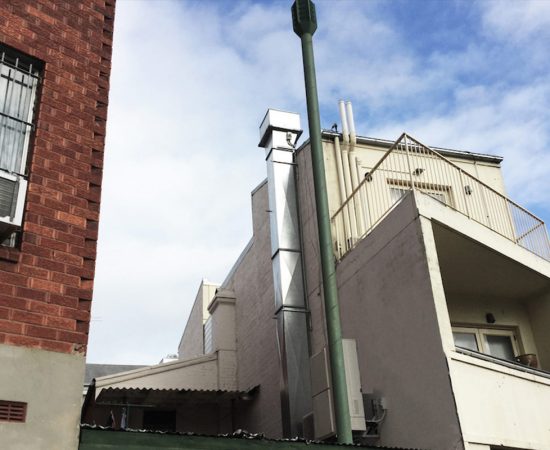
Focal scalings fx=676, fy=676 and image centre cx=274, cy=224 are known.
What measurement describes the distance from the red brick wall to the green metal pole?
2.49 m

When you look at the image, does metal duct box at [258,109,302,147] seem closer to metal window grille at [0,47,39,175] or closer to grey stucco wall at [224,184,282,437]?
grey stucco wall at [224,184,282,437]

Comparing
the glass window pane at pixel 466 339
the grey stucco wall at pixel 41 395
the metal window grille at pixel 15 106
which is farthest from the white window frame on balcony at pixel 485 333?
the metal window grille at pixel 15 106

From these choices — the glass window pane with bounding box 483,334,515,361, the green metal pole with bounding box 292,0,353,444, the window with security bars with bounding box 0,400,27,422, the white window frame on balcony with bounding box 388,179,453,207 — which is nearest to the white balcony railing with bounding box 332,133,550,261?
the white window frame on balcony with bounding box 388,179,453,207

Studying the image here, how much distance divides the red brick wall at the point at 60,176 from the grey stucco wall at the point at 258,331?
323 inches

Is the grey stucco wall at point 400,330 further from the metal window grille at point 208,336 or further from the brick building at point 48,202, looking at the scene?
the metal window grille at point 208,336

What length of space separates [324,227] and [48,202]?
10.0 feet

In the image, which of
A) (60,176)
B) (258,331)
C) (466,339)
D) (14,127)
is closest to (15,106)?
(14,127)

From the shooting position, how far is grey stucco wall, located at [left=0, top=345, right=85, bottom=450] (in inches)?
180

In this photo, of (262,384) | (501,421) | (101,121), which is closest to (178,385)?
(262,384)

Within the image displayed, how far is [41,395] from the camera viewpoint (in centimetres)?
474

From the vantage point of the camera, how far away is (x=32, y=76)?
5984 mm

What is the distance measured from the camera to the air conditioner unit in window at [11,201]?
5.02 metres

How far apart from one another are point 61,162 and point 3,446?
90.9 inches

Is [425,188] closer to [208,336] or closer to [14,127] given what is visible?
[208,336]
